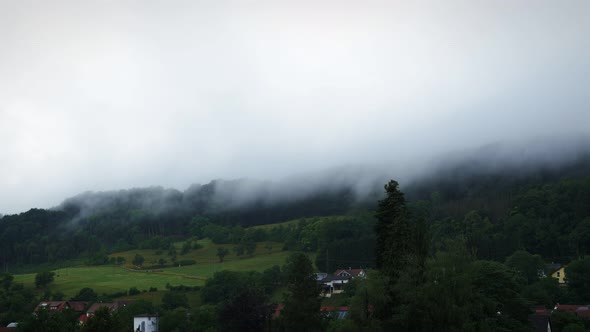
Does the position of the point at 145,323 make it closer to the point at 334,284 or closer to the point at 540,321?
the point at 334,284

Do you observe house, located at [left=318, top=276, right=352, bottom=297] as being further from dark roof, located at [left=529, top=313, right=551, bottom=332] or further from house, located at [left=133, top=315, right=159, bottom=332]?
dark roof, located at [left=529, top=313, right=551, bottom=332]

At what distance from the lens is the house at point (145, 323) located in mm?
111688

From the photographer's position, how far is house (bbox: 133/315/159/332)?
366ft

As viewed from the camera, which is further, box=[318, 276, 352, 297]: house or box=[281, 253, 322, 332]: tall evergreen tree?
box=[318, 276, 352, 297]: house

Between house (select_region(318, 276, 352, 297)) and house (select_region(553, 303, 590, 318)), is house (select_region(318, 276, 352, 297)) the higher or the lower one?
the higher one

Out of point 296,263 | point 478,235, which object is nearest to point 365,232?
point 478,235

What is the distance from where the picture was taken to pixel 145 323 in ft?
368

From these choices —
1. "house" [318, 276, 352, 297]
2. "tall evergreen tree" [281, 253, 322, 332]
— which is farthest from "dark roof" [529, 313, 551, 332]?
"house" [318, 276, 352, 297]

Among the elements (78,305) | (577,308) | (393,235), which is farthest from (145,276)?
(393,235)

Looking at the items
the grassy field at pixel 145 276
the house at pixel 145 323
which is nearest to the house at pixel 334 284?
the grassy field at pixel 145 276

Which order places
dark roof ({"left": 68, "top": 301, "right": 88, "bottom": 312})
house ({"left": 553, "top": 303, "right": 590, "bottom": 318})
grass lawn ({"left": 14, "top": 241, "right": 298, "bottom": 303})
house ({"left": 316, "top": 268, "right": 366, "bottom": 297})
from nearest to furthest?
1. house ({"left": 553, "top": 303, "right": 590, "bottom": 318})
2. dark roof ({"left": 68, "top": 301, "right": 88, "bottom": 312})
3. house ({"left": 316, "top": 268, "right": 366, "bottom": 297})
4. grass lawn ({"left": 14, "top": 241, "right": 298, "bottom": 303})

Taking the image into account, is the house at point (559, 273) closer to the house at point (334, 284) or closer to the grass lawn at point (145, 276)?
the house at point (334, 284)

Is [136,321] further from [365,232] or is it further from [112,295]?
[365,232]

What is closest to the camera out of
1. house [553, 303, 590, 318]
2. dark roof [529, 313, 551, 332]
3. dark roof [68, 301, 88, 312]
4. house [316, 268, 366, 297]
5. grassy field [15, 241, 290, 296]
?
dark roof [529, 313, 551, 332]
